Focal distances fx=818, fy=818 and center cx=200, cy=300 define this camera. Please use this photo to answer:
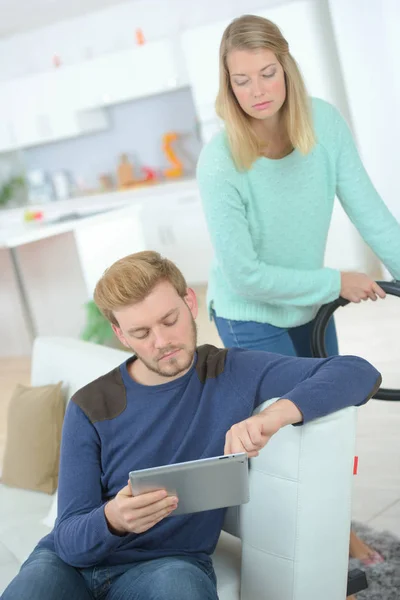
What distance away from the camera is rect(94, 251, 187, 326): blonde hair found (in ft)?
5.52

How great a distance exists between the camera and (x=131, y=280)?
1690 millimetres

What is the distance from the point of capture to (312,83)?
6.02 meters

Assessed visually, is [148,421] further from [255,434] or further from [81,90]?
[81,90]

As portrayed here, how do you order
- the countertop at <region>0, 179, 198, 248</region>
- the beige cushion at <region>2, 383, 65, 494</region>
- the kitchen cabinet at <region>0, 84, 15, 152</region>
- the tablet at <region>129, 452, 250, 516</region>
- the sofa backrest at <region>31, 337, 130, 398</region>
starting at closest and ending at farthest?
the tablet at <region>129, 452, 250, 516</region>
the sofa backrest at <region>31, 337, 130, 398</region>
the beige cushion at <region>2, 383, 65, 494</region>
the countertop at <region>0, 179, 198, 248</region>
the kitchen cabinet at <region>0, 84, 15, 152</region>

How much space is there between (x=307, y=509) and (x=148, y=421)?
372 mm

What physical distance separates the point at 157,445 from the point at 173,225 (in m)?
5.37

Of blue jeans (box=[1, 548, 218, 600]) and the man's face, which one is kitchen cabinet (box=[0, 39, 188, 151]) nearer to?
the man's face

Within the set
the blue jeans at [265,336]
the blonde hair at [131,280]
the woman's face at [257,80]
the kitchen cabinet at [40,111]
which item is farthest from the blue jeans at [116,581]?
the kitchen cabinet at [40,111]

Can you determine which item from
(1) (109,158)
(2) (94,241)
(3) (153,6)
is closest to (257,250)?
(2) (94,241)

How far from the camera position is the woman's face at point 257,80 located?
1874 mm

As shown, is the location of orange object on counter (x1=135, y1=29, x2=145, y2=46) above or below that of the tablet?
above

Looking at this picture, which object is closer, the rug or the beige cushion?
the rug

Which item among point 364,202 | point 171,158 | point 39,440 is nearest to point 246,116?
point 364,202

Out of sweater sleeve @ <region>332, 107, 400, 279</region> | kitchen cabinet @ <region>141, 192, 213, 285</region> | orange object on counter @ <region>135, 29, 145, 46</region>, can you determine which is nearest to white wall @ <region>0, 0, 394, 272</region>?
orange object on counter @ <region>135, 29, 145, 46</region>
